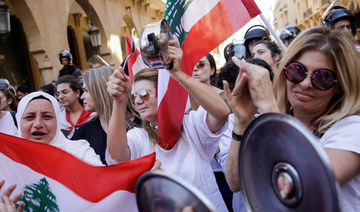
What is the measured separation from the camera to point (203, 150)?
6.96 ft

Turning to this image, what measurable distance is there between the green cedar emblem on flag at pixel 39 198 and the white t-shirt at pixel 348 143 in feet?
5.08

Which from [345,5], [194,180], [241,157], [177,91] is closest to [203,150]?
[194,180]

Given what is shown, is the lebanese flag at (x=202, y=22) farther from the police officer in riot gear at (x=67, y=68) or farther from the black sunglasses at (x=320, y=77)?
the police officer in riot gear at (x=67, y=68)

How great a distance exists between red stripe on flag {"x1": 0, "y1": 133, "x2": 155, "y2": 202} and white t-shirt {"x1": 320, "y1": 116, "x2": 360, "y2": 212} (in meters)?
1.03

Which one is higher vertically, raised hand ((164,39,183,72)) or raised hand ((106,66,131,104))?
raised hand ((164,39,183,72))

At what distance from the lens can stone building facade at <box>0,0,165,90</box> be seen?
9469 millimetres

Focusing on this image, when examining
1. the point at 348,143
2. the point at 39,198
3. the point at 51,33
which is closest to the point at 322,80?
the point at 348,143

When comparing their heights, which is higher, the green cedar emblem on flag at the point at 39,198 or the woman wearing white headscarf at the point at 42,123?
the woman wearing white headscarf at the point at 42,123

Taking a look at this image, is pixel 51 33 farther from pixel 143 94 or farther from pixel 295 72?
pixel 295 72

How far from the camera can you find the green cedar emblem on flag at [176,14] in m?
2.36

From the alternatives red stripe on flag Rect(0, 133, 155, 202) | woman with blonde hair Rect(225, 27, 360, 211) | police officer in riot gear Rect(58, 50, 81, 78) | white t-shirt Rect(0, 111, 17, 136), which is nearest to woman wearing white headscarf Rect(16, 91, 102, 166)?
red stripe on flag Rect(0, 133, 155, 202)


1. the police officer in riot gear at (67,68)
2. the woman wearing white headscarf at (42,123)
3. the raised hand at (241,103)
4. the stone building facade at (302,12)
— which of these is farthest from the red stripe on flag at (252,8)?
the stone building facade at (302,12)

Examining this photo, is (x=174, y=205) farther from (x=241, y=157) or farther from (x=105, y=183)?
(x=105, y=183)

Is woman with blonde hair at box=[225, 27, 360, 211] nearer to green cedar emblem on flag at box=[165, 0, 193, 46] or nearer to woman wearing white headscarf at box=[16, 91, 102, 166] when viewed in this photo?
green cedar emblem on flag at box=[165, 0, 193, 46]
